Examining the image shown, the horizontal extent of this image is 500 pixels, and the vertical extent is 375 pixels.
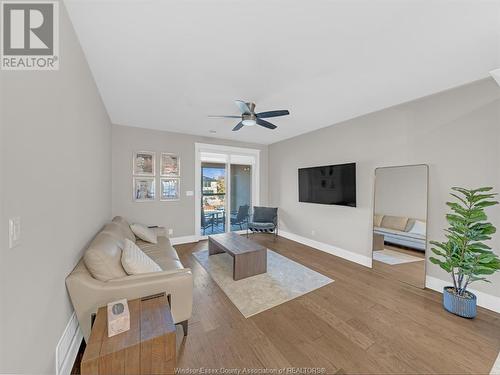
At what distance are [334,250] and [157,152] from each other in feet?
14.0

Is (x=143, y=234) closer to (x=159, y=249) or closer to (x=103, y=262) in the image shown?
(x=159, y=249)

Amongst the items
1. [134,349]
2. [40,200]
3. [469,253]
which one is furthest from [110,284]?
[469,253]

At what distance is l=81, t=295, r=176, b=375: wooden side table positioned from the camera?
1063 millimetres

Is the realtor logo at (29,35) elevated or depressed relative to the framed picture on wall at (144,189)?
elevated

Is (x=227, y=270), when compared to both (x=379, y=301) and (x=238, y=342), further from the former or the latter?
(x=379, y=301)

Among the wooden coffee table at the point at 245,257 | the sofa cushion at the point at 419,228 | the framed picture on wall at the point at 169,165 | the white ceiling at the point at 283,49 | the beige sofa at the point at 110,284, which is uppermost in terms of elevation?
the white ceiling at the point at 283,49

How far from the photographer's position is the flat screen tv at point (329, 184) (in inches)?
144

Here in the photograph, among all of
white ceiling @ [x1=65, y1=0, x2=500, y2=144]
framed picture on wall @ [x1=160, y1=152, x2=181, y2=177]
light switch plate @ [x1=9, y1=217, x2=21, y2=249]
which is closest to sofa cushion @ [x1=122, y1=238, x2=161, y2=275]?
light switch plate @ [x1=9, y1=217, x2=21, y2=249]

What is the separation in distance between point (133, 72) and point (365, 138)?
3.59 m

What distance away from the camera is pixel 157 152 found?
4352 millimetres

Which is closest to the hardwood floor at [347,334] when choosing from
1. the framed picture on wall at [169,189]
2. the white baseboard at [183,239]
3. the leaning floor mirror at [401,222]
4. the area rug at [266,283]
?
the area rug at [266,283]

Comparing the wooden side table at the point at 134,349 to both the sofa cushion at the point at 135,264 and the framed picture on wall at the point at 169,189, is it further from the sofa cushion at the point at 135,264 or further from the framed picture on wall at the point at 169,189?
the framed picture on wall at the point at 169,189

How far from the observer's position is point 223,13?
1.45m

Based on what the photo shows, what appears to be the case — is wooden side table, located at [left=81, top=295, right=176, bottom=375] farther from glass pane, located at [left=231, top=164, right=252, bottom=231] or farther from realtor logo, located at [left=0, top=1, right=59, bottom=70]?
glass pane, located at [left=231, top=164, right=252, bottom=231]
